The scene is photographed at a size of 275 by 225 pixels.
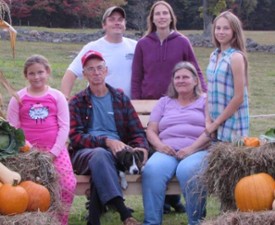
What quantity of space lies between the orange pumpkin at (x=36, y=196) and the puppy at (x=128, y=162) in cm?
84

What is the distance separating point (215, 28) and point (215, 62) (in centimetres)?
28

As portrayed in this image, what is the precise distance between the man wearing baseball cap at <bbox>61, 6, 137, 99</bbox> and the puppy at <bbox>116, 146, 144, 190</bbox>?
111 centimetres

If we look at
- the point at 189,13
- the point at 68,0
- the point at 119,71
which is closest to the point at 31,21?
the point at 68,0

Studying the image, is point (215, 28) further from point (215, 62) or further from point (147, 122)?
point (147, 122)

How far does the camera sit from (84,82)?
15500 mm

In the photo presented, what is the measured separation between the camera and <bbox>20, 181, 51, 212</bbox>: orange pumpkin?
4684 millimetres

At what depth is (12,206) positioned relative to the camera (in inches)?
177

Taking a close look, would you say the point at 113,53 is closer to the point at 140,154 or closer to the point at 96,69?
the point at 96,69

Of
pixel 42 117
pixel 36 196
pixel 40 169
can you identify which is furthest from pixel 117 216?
pixel 36 196

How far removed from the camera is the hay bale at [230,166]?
16.1 feet

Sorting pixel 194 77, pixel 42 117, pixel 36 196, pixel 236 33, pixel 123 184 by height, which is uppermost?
Result: pixel 236 33

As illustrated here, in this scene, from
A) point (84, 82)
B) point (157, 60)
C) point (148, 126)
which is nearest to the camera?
point (148, 126)

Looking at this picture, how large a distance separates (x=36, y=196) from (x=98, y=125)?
1.22 m

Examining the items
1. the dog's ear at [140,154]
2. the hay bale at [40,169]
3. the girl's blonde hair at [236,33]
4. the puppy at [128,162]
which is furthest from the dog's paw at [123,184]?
the girl's blonde hair at [236,33]
